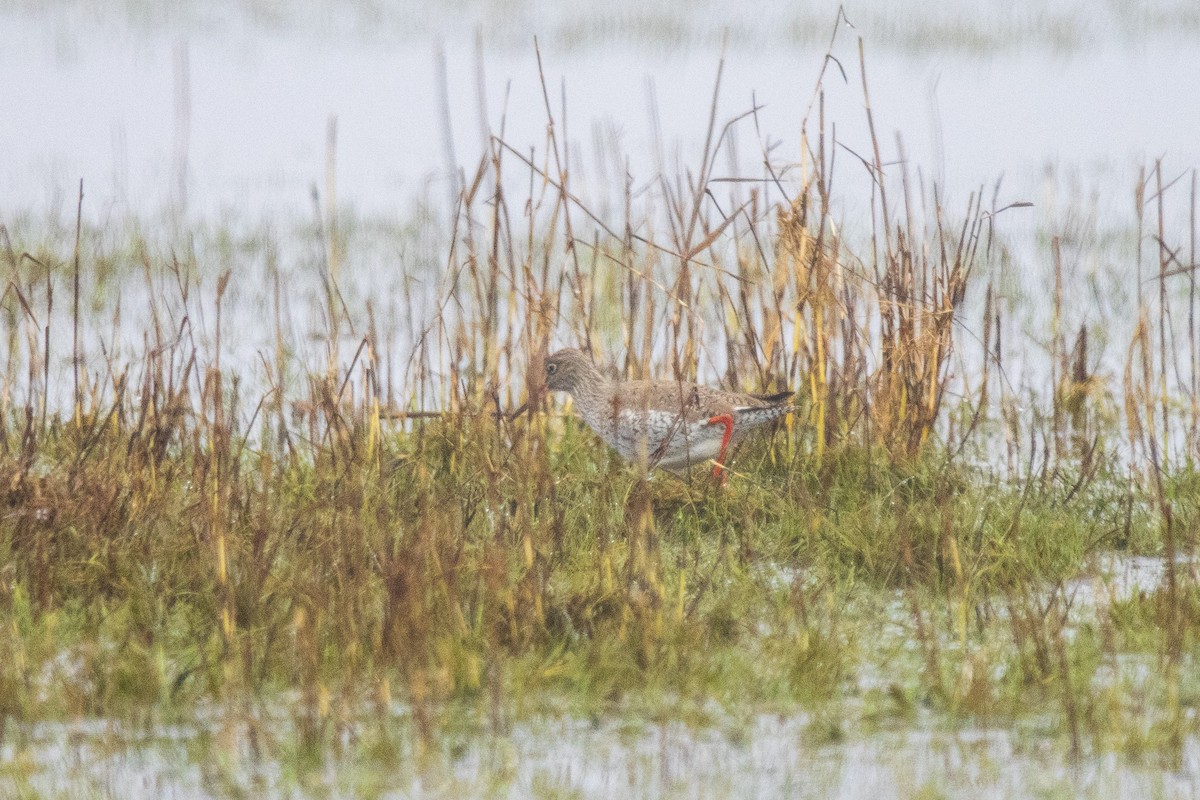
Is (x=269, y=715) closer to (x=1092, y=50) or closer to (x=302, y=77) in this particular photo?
(x=302, y=77)

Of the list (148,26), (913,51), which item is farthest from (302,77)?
(913,51)

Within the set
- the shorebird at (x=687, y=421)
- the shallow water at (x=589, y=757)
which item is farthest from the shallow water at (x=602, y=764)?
the shorebird at (x=687, y=421)

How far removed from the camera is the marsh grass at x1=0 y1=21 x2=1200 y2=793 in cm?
359

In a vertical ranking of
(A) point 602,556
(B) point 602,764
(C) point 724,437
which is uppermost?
(C) point 724,437

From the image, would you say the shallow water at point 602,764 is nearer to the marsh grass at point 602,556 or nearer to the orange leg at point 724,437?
the marsh grass at point 602,556

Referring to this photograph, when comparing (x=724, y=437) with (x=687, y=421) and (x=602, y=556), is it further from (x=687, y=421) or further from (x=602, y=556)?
(x=602, y=556)

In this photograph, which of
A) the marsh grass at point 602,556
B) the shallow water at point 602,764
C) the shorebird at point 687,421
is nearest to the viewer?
the shallow water at point 602,764

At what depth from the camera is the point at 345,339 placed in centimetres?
805

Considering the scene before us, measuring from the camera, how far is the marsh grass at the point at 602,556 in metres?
3.59

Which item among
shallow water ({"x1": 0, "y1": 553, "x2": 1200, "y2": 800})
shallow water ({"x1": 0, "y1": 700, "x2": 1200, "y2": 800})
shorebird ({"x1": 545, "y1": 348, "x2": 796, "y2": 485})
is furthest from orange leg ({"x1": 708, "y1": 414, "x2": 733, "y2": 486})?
shallow water ({"x1": 0, "y1": 700, "x2": 1200, "y2": 800})

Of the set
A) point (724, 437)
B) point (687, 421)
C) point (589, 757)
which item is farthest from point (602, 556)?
point (724, 437)

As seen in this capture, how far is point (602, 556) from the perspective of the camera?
4.26 m

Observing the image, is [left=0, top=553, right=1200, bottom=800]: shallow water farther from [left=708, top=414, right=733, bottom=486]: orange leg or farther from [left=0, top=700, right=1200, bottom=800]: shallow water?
[left=708, top=414, right=733, bottom=486]: orange leg

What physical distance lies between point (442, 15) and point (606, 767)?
20199mm
